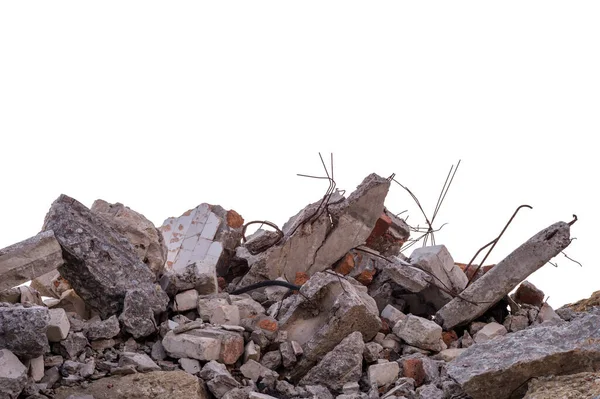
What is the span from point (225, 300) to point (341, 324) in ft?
4.27

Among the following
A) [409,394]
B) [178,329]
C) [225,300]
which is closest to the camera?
[409,394]

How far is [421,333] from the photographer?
26.5 ft

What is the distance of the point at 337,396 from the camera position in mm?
7094

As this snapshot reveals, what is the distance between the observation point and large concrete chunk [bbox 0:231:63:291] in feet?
24.0

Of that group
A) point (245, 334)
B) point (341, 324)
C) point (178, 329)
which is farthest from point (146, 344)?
point (341, 324)

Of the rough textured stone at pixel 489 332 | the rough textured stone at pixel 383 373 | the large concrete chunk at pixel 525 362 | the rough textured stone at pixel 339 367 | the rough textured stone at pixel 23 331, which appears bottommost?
the large concrete chunk at pixel 525 362

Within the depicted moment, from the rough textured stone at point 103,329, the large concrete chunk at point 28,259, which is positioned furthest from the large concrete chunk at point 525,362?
the large concrete chunk at point 28,259

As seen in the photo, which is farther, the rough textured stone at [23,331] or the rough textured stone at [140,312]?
the rough textured stone at [140,312]

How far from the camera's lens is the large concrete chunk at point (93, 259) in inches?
306

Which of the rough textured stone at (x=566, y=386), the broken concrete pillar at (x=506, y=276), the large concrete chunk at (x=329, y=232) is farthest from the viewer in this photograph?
the large concrete chunk at (x=329, y=232)

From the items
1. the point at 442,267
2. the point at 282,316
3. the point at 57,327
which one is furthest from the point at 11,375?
the point at 442,267

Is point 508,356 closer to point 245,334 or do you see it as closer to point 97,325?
point 245,334

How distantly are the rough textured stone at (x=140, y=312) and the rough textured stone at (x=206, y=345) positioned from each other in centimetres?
25

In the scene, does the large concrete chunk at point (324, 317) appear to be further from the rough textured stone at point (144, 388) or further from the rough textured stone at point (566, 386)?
the rough textured stone at point (566, 386)
